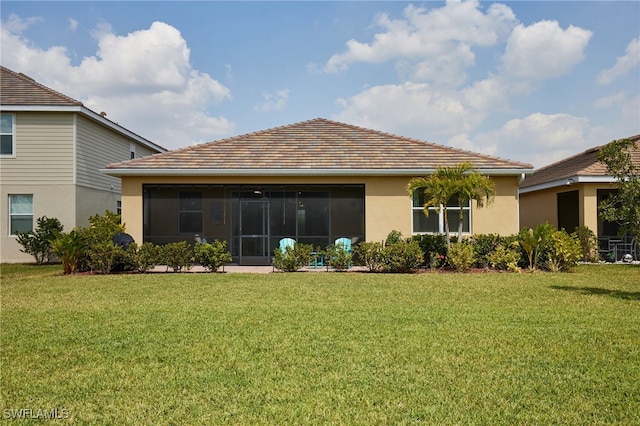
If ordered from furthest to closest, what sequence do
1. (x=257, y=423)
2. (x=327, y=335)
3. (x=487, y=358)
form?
(x=327, y=335) → (x=487, y=358) → (x=257, y=423)

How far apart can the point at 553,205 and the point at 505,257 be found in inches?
357

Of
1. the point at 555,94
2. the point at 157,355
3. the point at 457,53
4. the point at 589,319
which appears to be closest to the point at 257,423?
the point at 157,355

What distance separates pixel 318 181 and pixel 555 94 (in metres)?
9.62

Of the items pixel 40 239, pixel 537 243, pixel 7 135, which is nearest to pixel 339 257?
pixel 537 243

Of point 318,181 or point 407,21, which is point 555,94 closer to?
point 407,21

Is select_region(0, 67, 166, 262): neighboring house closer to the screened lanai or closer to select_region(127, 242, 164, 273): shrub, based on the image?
the screened lanai

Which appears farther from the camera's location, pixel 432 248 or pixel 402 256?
pixel 432 248

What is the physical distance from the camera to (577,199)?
22422mm

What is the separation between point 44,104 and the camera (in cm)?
1950

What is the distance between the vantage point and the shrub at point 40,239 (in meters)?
18.8

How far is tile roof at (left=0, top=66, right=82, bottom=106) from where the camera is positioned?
64.3 ft

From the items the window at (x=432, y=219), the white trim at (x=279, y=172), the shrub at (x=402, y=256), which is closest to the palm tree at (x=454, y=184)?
the shrub at (x=402, y=256)

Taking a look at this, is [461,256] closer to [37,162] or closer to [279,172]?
[279,172]

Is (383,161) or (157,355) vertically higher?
(383,161)
